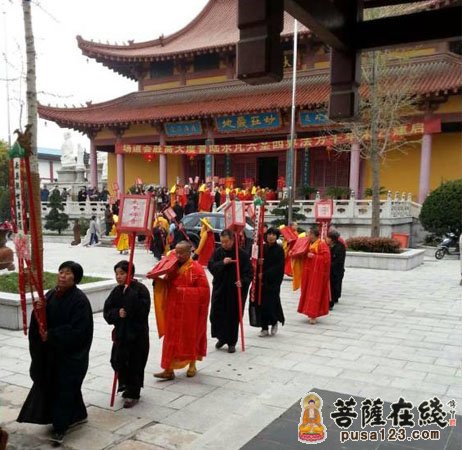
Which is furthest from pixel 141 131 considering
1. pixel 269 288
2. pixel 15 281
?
pixel 269 288

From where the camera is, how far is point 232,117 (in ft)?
73.5

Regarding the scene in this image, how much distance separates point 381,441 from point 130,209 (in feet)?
9.38

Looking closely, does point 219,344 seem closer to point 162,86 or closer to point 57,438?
point 57,438

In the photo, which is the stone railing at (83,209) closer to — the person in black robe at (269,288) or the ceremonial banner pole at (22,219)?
the person in black robe at (269,288)

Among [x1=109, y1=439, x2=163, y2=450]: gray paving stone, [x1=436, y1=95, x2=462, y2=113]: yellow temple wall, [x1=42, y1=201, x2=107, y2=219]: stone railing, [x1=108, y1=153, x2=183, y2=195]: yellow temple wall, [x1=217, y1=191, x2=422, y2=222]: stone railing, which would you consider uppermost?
[x1=436, y1=95, x2=462, y2=113]: yellow temple wall

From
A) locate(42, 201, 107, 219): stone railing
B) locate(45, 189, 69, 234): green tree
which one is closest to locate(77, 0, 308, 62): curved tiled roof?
locate(42, 201, 107, 219): stone railing

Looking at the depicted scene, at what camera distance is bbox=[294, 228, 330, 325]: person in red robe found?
7488 mm

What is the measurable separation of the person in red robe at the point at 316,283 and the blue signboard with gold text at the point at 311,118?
13.5m

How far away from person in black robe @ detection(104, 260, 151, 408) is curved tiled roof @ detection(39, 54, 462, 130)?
15.9 metres

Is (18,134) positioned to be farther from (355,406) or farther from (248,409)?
(355,406)

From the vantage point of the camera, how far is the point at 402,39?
13.4 ft

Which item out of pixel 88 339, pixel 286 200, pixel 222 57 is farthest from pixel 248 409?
pixel 222 57

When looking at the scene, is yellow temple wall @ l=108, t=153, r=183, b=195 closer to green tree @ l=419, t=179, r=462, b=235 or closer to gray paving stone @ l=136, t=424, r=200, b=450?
green tree @ l=419, t=179, r=462, b=235

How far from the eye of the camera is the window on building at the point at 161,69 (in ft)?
84.9
